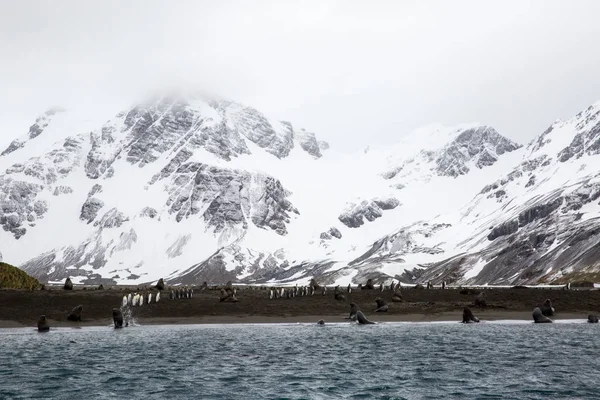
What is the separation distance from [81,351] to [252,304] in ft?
135

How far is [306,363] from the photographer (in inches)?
1874

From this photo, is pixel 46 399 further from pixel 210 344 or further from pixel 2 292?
pixel 2 292

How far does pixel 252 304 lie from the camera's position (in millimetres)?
94250

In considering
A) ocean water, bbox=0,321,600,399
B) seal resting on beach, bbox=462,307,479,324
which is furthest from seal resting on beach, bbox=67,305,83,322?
seal resting on beach, bbox=462,307,479,324

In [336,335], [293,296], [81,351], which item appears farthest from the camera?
[293,296]

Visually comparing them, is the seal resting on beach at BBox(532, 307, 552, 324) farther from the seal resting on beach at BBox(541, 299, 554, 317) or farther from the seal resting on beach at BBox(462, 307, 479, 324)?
the seal resting on beach at BBox(541, 299, 554, 317)

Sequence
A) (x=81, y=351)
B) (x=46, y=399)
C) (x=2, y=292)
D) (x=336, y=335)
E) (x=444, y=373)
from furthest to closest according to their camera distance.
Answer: (x=2, y=292)
(x=336, y=335)
(x=81, y=351)
(x=444, y=373)
(x=46, y=399)

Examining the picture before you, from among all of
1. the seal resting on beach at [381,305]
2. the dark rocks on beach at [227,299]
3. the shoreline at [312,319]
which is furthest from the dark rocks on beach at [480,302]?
the dark rocks on beach at [227,299]

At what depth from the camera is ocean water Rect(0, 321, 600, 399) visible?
37.2 meters

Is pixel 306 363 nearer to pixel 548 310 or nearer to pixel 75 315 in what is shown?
pixel 75 315

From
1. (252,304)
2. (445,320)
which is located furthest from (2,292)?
(445,320)

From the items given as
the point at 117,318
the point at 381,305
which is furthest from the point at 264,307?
the point at 117,318

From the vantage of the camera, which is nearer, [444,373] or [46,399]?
[46,399]

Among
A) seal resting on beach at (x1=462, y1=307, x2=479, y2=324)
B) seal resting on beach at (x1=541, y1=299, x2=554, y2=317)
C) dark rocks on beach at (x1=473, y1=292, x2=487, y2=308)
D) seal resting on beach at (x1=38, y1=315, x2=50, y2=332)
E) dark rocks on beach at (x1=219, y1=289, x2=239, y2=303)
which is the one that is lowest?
seal resting on beach at (x1=38, y1=315, x2=50, y2=332)
